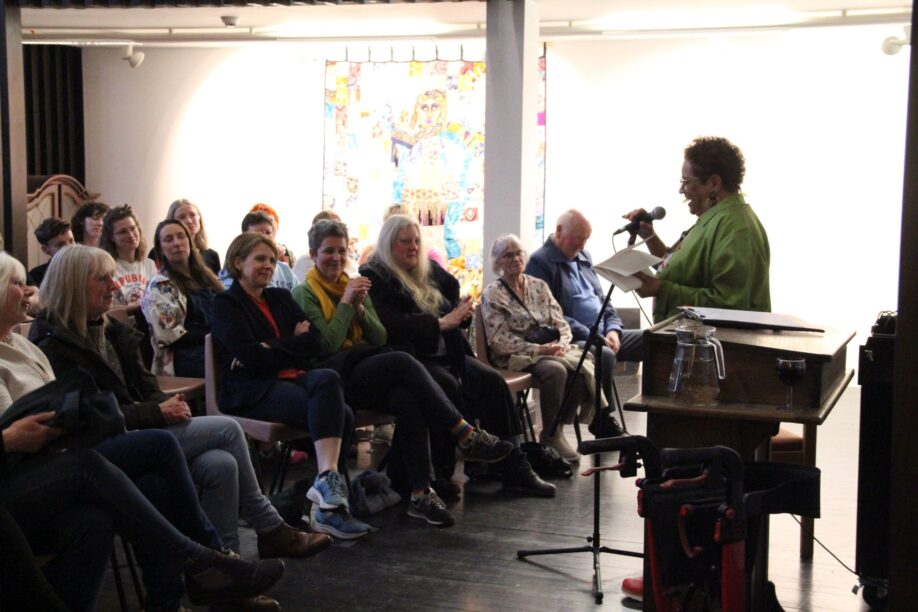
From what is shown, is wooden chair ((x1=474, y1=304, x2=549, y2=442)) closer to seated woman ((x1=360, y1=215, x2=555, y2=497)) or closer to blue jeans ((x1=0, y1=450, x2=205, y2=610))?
seated woman ((x1=360, y1=215, x2=555, y2=497))

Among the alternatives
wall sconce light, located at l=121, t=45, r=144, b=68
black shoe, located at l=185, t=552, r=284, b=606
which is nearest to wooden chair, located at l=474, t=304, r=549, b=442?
black shoe, located at l=185, t=552, r=284, b=606

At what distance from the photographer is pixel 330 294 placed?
16.0 feet

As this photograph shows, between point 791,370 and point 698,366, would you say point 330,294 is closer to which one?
point 698,366

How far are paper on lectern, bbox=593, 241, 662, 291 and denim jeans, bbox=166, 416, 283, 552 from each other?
4.40 ft

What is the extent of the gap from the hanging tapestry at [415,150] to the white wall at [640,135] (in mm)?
248

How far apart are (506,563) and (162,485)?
52.7 inches

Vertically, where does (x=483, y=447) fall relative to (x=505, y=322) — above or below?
below

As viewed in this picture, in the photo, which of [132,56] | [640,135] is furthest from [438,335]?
[132,56]

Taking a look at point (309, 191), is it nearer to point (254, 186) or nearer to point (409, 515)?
point (254, 186)

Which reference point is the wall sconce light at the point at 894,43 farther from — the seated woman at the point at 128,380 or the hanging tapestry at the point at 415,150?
the seated woman at the point at 128,380

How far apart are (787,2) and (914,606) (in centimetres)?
589

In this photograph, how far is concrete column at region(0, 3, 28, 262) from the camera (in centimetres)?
568

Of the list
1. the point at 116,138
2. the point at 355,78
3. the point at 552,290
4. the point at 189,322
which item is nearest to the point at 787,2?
the point at 552,290

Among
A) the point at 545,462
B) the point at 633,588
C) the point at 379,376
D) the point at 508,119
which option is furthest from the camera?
the point at 508,119
